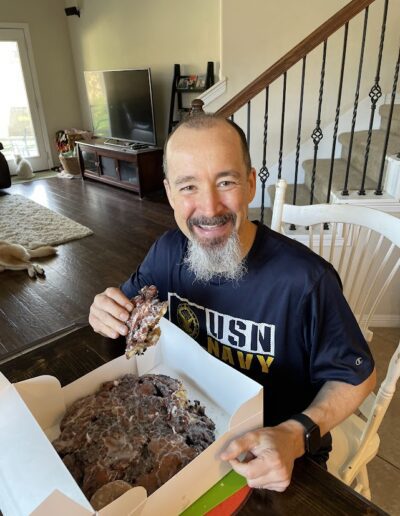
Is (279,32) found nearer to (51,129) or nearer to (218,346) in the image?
(218,346)

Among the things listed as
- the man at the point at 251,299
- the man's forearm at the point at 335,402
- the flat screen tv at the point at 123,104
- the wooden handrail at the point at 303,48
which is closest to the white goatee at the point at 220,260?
the man at the point at 251,299

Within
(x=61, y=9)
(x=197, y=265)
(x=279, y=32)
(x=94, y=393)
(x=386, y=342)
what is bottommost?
(x=386, y=342)

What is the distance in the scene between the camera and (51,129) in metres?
6.93

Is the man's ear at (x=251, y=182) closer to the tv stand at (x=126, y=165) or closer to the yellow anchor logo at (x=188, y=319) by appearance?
the yellow anchor logo at (x=188, y=319)

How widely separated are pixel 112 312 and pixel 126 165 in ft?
15.4

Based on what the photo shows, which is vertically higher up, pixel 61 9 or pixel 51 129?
pixel 61 9

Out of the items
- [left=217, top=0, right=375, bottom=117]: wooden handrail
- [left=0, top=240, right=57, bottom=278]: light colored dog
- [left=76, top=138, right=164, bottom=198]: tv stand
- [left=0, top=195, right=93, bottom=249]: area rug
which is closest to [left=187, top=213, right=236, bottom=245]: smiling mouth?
[left=217, top=0, right=375, bottom=117]: wooden handrail

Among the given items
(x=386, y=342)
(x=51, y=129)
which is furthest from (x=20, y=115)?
(x=386, y=342)

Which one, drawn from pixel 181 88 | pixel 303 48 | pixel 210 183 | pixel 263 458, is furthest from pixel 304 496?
pixel 181 88

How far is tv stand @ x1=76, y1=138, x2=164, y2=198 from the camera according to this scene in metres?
5.07

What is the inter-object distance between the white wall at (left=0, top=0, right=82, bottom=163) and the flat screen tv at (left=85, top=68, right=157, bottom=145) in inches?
46.8

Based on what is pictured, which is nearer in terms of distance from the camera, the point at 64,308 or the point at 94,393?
the point at 94,393

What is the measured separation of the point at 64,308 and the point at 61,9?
6001 mm

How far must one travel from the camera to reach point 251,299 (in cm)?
98
